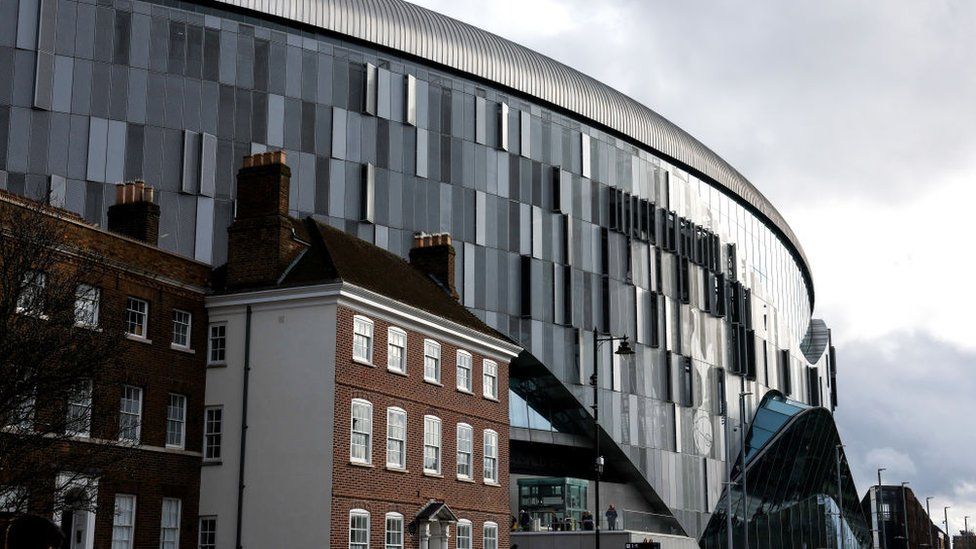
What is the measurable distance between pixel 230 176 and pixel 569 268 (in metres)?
19.9

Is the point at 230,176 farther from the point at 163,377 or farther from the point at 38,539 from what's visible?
the point at 38,539

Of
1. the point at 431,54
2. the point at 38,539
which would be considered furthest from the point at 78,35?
the point at 38,539

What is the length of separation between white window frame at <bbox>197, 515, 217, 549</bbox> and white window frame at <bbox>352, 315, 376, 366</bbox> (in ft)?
20.8

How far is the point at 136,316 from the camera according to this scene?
3522 centimetres

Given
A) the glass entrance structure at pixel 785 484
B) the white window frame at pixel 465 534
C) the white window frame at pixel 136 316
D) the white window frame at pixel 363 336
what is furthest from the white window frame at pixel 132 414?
the glass entrance structure at pixel 785 484

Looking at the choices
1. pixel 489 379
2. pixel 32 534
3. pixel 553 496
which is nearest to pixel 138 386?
pixel 489 379

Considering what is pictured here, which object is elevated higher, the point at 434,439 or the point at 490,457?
the point at 434,439

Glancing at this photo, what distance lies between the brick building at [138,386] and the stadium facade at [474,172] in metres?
10.6

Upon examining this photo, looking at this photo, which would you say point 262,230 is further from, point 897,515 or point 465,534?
point 897,515

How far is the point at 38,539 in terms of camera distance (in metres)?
7.50

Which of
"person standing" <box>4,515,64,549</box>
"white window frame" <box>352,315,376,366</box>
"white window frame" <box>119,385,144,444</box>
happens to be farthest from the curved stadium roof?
"person standing" <box>4,515,64,549</box>

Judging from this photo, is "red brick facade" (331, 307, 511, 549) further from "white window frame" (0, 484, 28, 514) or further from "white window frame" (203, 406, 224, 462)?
"white window frame" (0, 484, 28, 514)

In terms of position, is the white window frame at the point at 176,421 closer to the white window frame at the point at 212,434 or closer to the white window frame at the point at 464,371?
the white window frame at the point at 212,434

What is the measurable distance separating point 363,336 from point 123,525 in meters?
8.67
